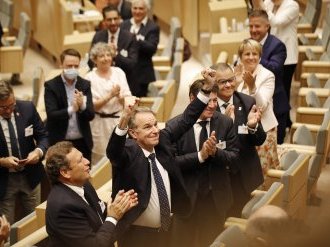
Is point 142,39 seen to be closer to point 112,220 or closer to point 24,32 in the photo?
point 24,32

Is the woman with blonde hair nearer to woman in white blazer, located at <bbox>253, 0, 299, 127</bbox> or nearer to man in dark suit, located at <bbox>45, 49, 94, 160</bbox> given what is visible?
man in dark suit, located at <bbox>45, 49, 94, 160</bbox>

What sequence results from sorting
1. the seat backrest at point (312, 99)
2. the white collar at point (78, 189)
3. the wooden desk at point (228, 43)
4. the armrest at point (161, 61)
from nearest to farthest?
the white collar at point (78, 189) < the seat backrest at point (312, 99) < the wooden desk at point (228, 43) < the armrest at point (161, 61)

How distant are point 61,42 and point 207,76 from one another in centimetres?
533

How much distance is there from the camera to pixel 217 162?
9.57 feet

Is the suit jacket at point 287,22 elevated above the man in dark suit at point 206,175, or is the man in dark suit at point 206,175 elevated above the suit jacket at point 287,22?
the suit jacket at point 287,22

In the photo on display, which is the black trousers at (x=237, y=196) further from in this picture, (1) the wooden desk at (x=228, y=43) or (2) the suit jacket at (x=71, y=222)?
(1) the wooden desk at (x=228, y=43)

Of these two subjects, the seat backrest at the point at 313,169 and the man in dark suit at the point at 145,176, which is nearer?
the man in dark suit at the point at 145,176

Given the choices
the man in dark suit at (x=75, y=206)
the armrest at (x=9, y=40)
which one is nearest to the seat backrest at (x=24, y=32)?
the armrest at (x=9, y=40)

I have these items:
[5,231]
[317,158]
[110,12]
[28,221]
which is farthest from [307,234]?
[110,12]

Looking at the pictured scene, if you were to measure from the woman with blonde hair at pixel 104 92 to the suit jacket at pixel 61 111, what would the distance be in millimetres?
157

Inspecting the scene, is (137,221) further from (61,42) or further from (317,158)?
(61,42)

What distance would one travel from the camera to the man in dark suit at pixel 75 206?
7.07 ft

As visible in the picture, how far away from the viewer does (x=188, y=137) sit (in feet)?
9.63

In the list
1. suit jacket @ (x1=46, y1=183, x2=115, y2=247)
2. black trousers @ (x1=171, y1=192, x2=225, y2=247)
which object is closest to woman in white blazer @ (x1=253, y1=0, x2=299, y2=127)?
black trousers @ (x1=171, y1=192, x2=225, y2=247)
